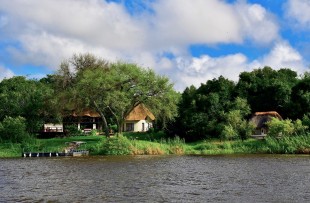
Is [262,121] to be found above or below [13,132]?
above

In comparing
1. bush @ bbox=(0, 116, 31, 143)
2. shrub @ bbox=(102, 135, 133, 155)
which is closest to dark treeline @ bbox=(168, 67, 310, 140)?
shrub @ bbox=(102, 135, 133, 155)

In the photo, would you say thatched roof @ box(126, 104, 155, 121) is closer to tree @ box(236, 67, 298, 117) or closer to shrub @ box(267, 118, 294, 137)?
tree @ box(236, 67, 298, 117)

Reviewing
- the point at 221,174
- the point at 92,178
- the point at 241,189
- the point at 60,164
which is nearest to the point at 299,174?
the point at 221,174

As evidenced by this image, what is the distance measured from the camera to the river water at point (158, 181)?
26594 mm

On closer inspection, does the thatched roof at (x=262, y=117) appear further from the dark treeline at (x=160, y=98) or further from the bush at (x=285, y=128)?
the bush at (x=285, y=128)

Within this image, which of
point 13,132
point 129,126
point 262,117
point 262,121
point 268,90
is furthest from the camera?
point 129,126

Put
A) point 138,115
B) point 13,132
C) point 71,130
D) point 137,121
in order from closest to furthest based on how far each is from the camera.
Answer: point 13,132 < point 71,130 < point 137,121 < point 138,115

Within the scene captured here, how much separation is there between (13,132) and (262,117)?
3768 cm

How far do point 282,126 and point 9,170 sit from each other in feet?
117

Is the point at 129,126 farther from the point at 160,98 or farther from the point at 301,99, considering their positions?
the point at 301,99

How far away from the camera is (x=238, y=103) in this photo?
234ft

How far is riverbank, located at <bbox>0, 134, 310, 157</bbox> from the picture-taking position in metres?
58.9

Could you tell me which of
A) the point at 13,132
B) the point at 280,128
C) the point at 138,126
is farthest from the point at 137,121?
the point at 280,128

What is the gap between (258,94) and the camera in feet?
262
